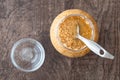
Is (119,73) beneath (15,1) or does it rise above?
beneath

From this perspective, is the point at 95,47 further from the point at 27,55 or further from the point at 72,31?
the point at 27,55

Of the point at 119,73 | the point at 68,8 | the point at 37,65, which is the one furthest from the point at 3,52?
the point at 119,73

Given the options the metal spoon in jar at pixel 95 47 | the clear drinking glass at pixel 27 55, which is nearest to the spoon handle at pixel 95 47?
the metal spoon in jar at pixel 95 47

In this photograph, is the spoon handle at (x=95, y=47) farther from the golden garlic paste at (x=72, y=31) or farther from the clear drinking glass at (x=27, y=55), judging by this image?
the clear drinking glass at (x=27, y=55)

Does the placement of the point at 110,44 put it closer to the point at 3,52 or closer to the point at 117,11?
the point at 117,11

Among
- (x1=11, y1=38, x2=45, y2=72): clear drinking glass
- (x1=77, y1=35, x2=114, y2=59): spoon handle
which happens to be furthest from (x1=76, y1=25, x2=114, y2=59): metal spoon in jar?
(x1=11, y1=38, x2=45, y2=72): clear drinking glass

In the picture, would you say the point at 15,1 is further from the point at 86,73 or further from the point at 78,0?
the point at 86,73
